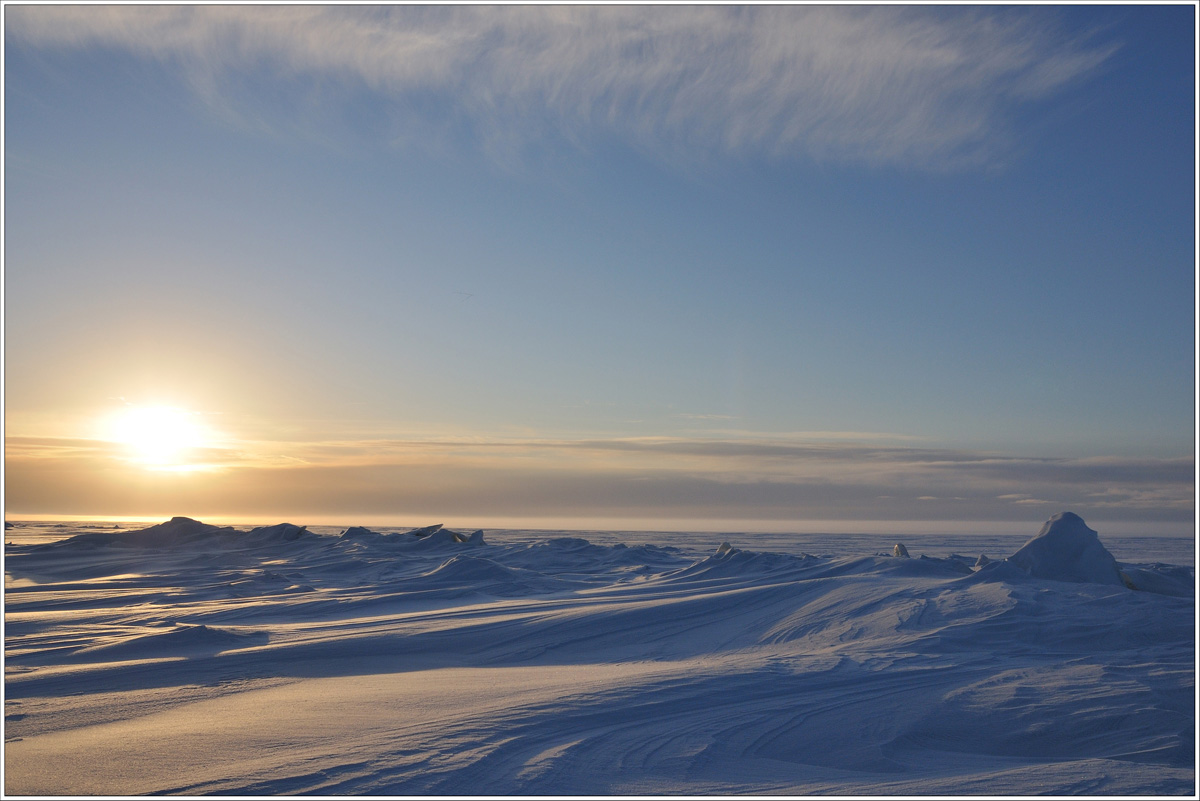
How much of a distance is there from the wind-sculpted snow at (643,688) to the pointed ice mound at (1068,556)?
30mm

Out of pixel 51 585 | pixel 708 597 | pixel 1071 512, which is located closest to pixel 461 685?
pixel 708 597

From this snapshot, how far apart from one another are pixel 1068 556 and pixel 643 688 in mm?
8176

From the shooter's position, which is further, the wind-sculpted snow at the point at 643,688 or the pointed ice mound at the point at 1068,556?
the pointed ice mound at the point at 1068,556

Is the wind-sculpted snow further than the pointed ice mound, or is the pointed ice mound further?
the pointed ice mound

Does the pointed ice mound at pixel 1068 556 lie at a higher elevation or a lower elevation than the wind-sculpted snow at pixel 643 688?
higher

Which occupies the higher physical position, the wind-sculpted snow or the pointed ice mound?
the pointed ice mound

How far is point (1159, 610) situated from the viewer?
780 centimetres

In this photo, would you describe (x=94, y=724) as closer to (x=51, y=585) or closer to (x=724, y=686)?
(x=724, y=686)

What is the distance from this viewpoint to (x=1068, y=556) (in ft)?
35.0

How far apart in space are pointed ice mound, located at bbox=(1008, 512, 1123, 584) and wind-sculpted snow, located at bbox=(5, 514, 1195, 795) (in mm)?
30

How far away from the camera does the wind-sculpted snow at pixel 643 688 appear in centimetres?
437

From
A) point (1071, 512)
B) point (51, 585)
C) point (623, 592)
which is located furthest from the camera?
point (51, 585)

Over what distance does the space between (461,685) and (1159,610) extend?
7.49 metres

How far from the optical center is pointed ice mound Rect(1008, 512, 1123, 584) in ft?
34.5
